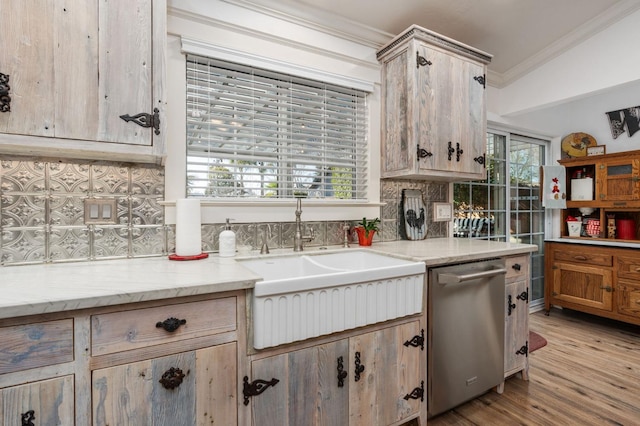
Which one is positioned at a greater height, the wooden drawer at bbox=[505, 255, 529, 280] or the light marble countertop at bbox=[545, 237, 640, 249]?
the light marble countertop at bbox=[545, 237, 640, 249]

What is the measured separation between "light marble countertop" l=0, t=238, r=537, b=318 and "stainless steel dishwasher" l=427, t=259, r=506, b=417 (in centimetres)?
20

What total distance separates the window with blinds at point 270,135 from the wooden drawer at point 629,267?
2.80 meters

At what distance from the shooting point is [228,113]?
6.28ft

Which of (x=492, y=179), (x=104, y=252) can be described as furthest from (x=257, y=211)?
(x=492, y=179)

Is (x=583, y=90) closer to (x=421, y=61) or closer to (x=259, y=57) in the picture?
(x=421, y=61)

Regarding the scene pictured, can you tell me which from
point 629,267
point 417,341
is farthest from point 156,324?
point 629,267

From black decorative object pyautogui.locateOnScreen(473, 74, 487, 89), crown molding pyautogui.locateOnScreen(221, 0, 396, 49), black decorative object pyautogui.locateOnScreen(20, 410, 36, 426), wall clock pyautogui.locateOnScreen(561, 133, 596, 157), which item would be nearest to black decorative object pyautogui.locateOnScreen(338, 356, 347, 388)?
black decorative object pyautogui.locateOnScreen(20, 410, 36, 426)

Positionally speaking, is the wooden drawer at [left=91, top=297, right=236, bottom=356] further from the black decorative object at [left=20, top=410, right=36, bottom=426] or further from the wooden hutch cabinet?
the wooden hutch cabinet

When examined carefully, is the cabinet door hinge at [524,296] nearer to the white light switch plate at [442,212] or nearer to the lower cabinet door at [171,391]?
the white light switch plate at [442,212]

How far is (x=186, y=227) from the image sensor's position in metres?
1.63

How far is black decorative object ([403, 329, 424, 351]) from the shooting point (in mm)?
1671

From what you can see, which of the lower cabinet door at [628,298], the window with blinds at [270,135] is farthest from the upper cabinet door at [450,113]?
the lower cabinet door at [628,298]

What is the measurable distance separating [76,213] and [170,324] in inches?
33.9

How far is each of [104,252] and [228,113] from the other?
1.00 meters
